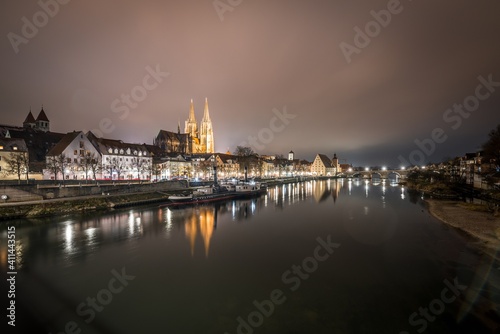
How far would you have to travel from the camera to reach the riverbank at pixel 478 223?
68.9ft

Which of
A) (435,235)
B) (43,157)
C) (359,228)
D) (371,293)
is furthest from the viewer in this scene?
(43,157)

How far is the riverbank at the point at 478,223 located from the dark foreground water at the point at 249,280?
147 centimetres

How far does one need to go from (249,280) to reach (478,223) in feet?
95.4

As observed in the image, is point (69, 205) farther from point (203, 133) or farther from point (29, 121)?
point (203, 133)

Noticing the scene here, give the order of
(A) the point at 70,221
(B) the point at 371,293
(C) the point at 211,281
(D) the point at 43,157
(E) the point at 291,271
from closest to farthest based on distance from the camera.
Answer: (B) the point at 371,293, (C) the point at 211,281, (E) the point at 291,271, (A) the point at 70,221, (D) the point at 43,157

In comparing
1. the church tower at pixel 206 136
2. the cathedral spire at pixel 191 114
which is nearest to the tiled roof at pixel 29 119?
the church tower at pixel 206 136

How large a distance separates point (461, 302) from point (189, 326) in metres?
14.5

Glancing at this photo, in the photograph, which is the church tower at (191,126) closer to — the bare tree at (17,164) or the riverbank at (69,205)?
the bare tree at (17,164)

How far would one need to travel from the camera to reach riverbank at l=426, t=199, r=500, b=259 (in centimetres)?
2100

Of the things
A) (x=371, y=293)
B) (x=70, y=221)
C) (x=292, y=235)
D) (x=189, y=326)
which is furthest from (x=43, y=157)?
(x=371, y=293)

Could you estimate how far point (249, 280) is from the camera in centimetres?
1647

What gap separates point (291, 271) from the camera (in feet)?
58.7

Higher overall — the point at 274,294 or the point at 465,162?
the point at 465,162

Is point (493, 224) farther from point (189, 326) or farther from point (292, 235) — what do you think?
point (189, 326)
